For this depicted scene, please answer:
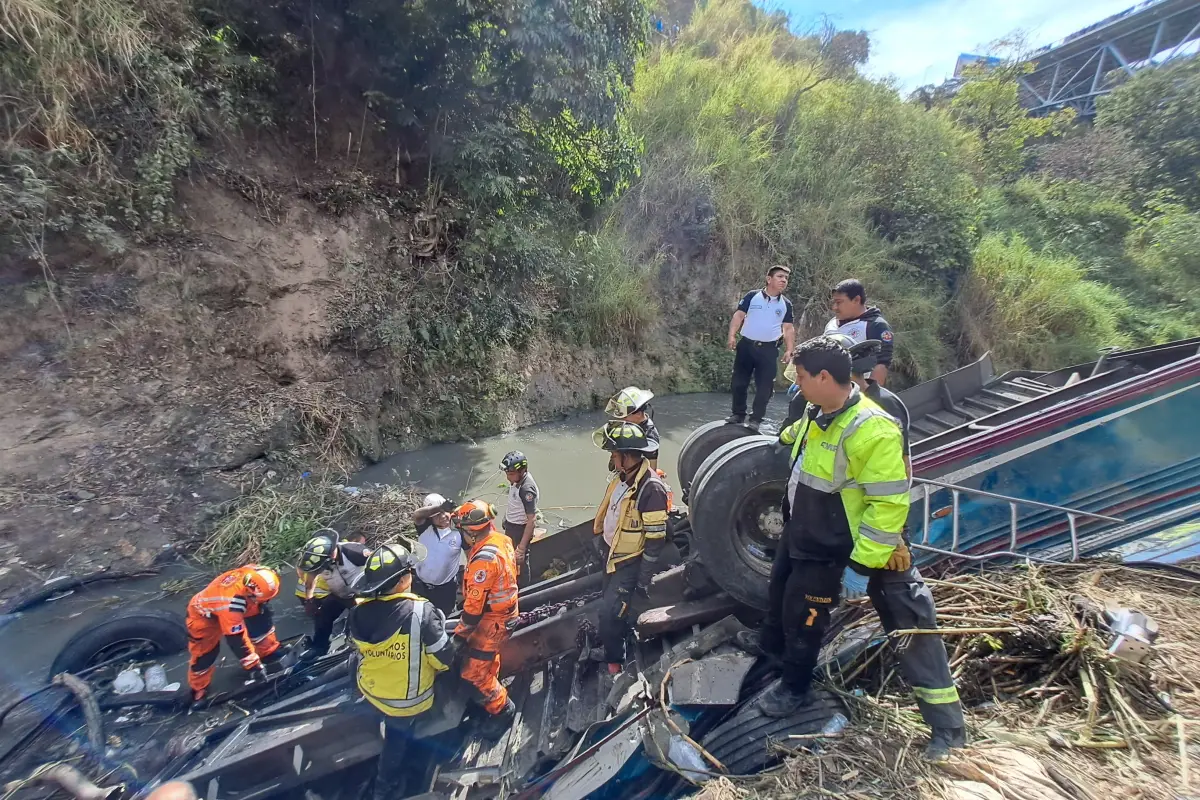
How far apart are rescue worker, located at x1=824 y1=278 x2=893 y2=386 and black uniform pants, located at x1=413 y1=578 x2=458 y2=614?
3182 millimetres

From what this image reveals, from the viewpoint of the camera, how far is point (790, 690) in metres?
2.68

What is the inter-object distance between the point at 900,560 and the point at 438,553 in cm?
295

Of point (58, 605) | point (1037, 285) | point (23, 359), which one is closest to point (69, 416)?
point (23, 359)

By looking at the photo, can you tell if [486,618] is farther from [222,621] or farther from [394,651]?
[222,621]

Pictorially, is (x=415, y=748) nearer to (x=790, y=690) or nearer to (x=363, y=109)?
(x=790, y=690)

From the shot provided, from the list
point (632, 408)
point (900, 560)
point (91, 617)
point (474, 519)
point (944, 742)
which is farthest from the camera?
point (91, 617)

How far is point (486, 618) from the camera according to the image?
3344 mm

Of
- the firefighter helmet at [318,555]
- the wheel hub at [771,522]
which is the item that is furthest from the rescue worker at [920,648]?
the firefighter helmet at [318,555]

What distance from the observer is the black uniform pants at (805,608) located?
2555 millimetres

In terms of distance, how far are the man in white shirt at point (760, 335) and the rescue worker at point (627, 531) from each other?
1538mm

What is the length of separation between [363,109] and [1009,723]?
9504 mm

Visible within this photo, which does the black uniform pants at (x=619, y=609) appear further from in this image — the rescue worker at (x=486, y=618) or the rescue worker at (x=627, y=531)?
the rescue worker at (x=486, y=618)

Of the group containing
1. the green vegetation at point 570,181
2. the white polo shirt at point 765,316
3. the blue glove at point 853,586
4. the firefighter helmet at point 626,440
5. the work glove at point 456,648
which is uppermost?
the green vegetation at point 570,181

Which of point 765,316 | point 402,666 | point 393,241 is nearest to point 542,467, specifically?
point 765,316
